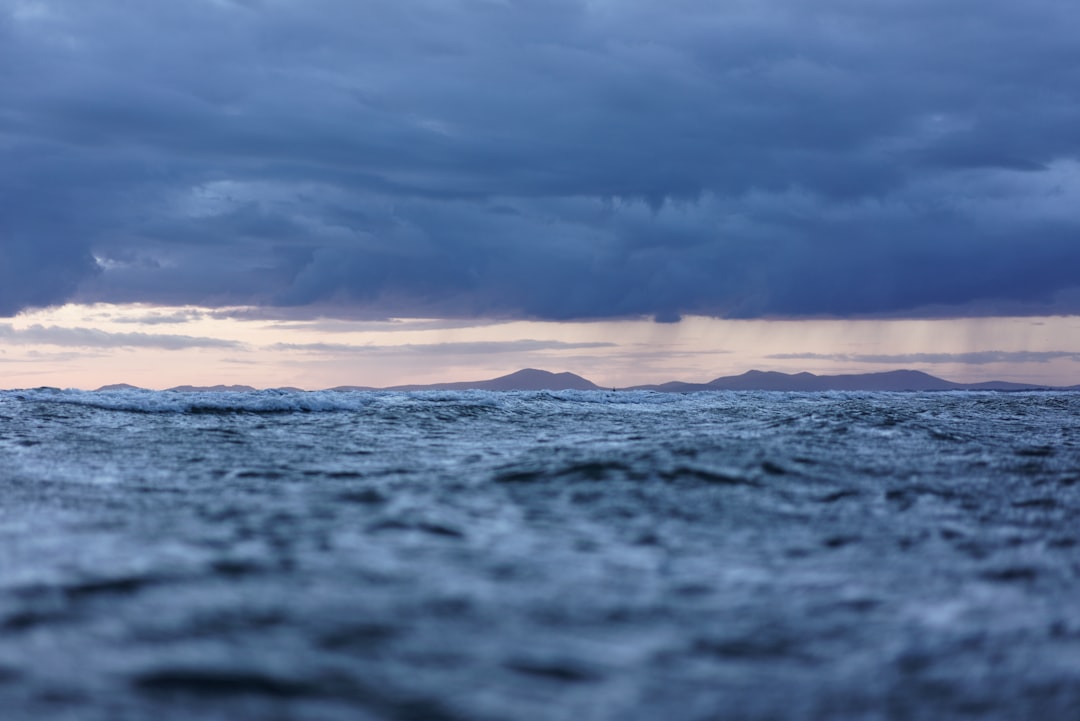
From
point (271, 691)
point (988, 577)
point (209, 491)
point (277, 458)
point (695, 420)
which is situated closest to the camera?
point (271, 691)

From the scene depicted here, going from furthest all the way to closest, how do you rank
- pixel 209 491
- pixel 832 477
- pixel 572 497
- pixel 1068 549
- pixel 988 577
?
pixel 832 477, pixel 209 491, pixel 572 497, pixel 1068 549, pixel 988 577

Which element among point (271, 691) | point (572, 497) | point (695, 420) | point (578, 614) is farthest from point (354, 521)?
point (695, 420)

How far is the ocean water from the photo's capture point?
3164mm

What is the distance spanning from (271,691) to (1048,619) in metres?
3.50

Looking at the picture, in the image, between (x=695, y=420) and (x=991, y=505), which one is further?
(x=695, y=420)

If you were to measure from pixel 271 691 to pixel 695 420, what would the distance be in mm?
16604

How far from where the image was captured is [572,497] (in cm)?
738

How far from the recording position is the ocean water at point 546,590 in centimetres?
316

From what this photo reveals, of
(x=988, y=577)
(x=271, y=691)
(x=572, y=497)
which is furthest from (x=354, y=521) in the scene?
(x=988, y=577)

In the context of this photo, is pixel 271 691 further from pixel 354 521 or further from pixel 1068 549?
pixel 1068 549

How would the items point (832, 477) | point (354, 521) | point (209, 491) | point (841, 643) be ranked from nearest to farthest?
point (841, 643), point (354, 521), point (209, 491), point (832, 477)

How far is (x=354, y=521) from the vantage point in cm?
623

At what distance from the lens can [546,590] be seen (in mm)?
4430

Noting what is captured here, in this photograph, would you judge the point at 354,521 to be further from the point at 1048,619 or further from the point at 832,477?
the point at 832,477
